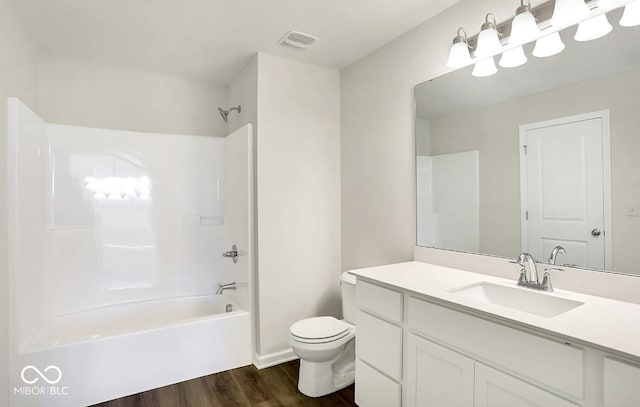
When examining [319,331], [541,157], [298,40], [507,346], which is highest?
[298,40]

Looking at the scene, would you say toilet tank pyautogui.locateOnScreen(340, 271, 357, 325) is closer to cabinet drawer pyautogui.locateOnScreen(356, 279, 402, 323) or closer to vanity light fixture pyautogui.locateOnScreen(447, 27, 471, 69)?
cabinet drawer pyautogui.locateOnScreen(356, 279, 402, 323)

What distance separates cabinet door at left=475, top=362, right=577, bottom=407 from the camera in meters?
1.08

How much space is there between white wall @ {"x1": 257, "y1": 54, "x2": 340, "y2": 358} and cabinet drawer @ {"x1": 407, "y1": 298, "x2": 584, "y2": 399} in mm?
1368

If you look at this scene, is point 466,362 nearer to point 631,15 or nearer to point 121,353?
point 631,15

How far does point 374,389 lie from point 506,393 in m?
0.76

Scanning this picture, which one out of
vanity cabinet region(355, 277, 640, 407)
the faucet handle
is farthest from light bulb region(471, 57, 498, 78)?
vanity cabinet region(355, 277, 640, 407)

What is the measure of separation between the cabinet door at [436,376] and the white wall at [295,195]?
4.34ft

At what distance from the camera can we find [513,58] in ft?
5.60

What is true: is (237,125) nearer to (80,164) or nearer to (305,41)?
(305,41)

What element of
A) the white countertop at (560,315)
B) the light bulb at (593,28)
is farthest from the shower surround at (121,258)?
the light bulb at (593,28)

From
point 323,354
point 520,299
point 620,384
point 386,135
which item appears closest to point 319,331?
point 323,354

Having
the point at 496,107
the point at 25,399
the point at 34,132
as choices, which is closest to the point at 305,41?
the point at 496,107

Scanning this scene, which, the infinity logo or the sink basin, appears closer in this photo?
the sink basin

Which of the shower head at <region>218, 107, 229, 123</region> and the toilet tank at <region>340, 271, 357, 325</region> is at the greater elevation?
the shower head at <region>218, 107, 229, 123</region>
